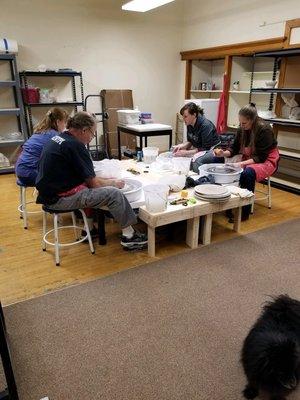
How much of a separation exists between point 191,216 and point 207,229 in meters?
0.28

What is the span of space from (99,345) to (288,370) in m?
0.99

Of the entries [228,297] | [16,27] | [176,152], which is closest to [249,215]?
[176,152]

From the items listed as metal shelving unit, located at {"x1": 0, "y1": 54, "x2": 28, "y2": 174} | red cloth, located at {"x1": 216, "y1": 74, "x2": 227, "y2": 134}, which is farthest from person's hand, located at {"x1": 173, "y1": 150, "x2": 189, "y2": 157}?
metal shelving unit, located at {"x1": 0, "y1": 54, "x2": 28, "y2": 174}

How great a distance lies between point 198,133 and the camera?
12.4 feet

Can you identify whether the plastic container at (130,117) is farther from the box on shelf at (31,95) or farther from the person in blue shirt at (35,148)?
the person in blue shirt at (35,148)

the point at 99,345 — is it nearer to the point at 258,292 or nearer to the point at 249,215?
the point at 258,292

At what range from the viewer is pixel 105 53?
19.3ft

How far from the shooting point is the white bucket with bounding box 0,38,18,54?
4.57 m

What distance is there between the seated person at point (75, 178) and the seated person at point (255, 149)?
138 cm

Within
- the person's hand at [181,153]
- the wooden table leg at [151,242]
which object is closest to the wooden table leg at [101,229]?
the wooden table leg at [151,242]

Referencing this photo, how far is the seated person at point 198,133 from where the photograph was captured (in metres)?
3.62

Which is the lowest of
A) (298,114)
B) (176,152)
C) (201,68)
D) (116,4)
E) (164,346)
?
(164,346)

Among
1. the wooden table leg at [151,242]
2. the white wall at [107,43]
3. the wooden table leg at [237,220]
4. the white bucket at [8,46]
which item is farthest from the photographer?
the white wall at [107,43]

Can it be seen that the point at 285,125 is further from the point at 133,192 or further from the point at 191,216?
the point at 133,192
